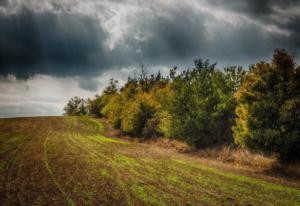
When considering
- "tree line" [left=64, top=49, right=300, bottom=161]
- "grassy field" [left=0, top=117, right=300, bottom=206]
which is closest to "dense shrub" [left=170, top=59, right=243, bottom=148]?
"tree line" [left=64, top=49, right=300, bottom=161]

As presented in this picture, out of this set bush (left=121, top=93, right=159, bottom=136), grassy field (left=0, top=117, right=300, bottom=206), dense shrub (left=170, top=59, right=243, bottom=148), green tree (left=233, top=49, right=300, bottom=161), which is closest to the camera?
grassy field (left=0, top=117, right=300, bottom=206)

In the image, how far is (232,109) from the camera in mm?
21234

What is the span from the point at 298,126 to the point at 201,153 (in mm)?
9076

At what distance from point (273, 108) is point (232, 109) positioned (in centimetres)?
666

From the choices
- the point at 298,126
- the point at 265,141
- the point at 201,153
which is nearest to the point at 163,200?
the point at 265,141

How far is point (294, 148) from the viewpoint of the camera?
1450 cm

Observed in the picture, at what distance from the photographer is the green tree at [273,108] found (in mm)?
13984

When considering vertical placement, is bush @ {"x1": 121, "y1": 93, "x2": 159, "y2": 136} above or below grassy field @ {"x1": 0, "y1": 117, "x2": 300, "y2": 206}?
above

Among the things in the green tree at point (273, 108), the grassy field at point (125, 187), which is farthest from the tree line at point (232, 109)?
the grassy field at point (125, 187)

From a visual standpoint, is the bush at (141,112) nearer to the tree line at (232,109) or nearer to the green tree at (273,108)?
the tree line at (232,109)

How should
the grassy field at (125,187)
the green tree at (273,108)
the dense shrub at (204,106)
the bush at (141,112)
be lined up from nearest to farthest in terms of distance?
1. the grassy field at (125,187)
2. the green tree at (273,108)
3. the dense shrub at (204,106)
4. the bush at (141,112)

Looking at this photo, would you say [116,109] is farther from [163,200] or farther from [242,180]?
[163,200]

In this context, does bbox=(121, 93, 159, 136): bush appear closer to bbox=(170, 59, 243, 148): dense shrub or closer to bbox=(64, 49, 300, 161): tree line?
bbox=(64, 49, 300, 161): tree line

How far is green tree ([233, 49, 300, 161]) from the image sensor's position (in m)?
14.0
